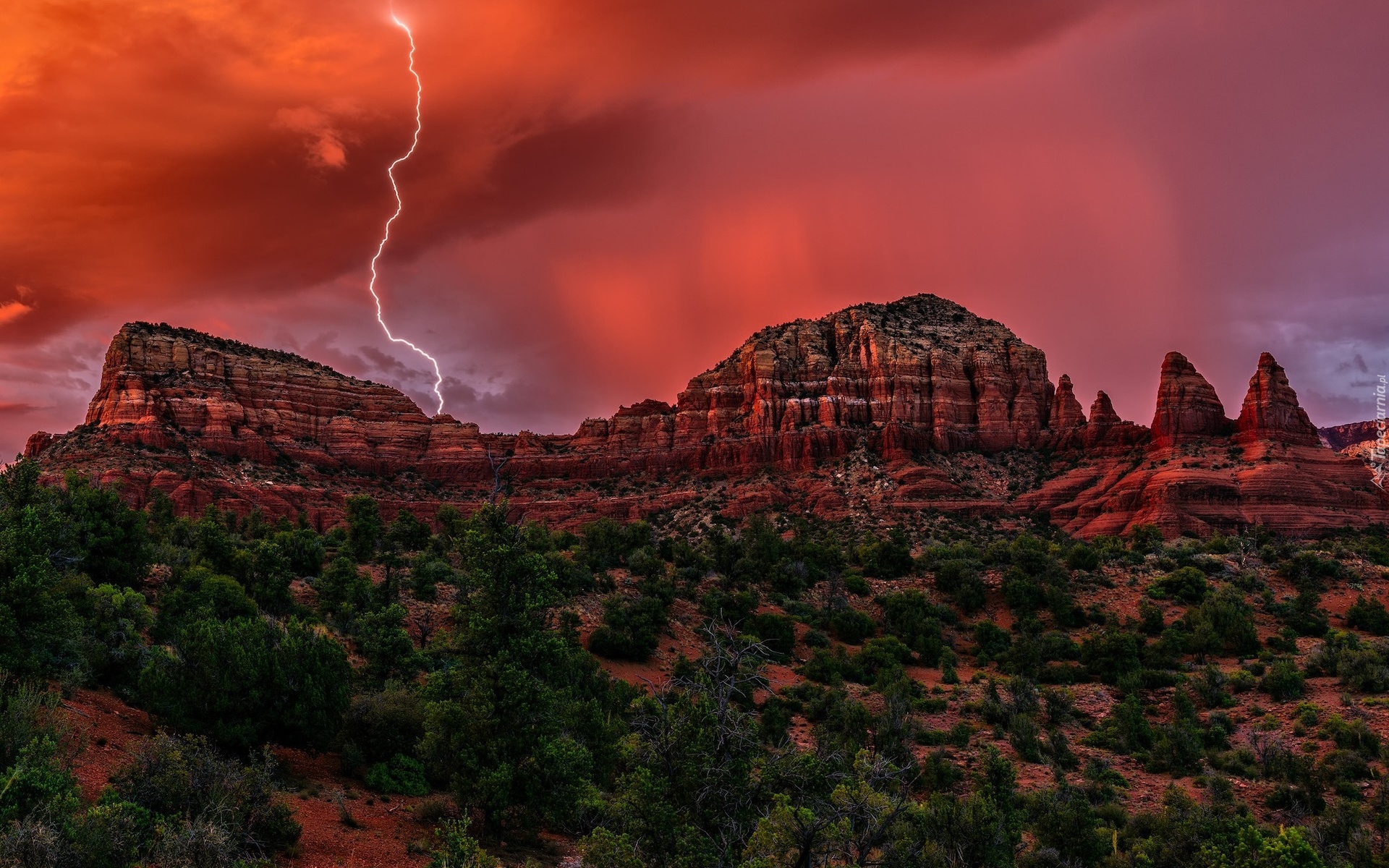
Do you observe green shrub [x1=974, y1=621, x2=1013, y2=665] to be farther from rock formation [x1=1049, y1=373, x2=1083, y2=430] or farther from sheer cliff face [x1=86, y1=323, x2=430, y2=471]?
sheer cliff face [x1=86, y1=323, x2=430, y2=471]

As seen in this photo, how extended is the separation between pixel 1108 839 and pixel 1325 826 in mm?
6445

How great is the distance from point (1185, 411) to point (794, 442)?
49.8m

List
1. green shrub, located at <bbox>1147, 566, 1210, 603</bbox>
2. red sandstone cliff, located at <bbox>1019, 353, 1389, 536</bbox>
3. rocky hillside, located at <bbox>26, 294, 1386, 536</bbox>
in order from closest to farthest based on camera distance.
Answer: green shrub, located at <bbox>1147, 566, 1210, 603</bbox>
red sandstone cliff, located at <bbox>1019, 353, 1389, 536</bbox>
rocky hillside, located at <bbox>26, 294, 1386, 536</bbox>

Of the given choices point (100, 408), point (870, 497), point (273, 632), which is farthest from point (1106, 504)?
point (100, 408)

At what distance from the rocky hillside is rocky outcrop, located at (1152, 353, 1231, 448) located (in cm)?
21

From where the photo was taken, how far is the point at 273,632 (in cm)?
2498

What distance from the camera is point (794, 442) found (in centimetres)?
10538

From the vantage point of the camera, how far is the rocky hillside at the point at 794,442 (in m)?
84.6

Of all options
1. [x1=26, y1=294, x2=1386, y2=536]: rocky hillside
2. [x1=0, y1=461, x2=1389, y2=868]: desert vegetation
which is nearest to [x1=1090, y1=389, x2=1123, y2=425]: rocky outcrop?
[x1=26, y1=294, x2=1386, y2=536]: rocky hillside

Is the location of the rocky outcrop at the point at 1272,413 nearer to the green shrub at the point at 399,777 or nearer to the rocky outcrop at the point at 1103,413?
the rocky outcrop at the point at 1103,413

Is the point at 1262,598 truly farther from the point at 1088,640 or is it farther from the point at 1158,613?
the point at 1088,640

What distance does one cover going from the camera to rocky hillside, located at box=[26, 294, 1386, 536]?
277ft

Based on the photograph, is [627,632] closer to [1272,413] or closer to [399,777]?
[399,777]

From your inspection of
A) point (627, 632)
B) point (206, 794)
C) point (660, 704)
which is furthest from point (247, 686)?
point (627, 632)
